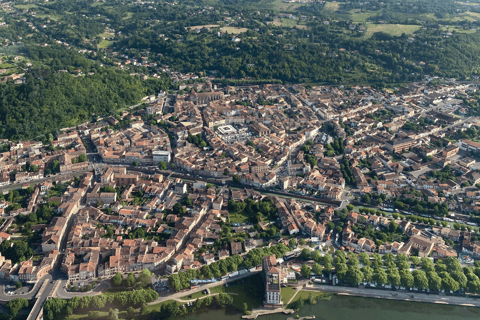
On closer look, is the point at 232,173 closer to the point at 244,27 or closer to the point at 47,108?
the point at 47,108

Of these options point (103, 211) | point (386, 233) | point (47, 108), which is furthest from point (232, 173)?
point (47, 108)

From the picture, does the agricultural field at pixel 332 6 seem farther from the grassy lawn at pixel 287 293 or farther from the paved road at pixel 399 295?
the grassy lawn at pixel 287 293

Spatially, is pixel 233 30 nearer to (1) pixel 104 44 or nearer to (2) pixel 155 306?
(1) pixel 104 44

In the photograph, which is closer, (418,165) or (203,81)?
(418,165)

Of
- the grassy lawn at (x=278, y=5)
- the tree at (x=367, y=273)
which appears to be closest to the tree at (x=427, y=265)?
the tree at (x=367, y=273)

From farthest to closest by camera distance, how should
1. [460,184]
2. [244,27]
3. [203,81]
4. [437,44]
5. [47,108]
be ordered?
[244,27] → [437,44] → [203,81] → [47,108] → [460,184]

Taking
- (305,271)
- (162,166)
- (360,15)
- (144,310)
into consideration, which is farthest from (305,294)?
(360,15)
